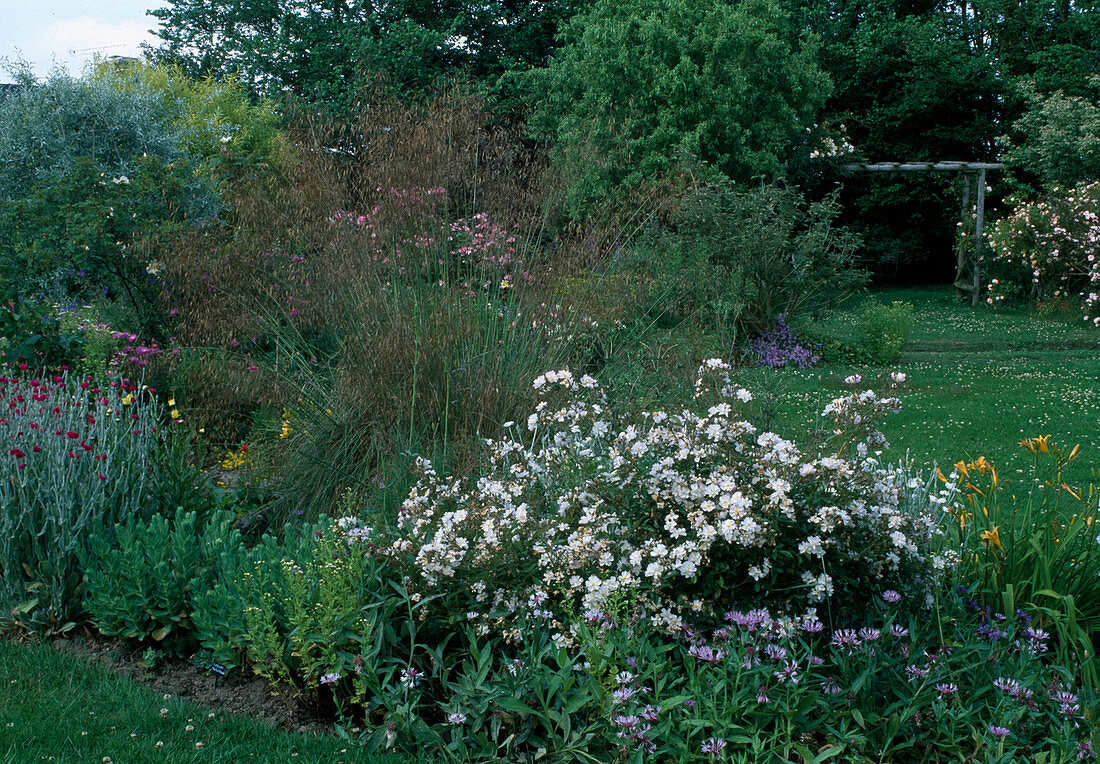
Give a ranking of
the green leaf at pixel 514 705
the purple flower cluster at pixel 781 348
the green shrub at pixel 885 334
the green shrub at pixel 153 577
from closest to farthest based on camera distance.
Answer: the green leaf at pixel 514 705
the green shrub at pixel 153 577
the purple flower cluster at pixel 781 348
the green shrub at pixel 885 334

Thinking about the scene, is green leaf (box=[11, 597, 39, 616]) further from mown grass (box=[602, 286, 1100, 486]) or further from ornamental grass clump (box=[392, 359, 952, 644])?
mown grass (box=[602, 286, 1100, 486])

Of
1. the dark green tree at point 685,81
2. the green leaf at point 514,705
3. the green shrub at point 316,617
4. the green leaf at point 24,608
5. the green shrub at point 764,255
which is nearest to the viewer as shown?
the green leaf at point 514,705

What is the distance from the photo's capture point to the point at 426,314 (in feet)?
13.2

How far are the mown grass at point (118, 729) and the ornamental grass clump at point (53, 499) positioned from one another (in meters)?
0.34

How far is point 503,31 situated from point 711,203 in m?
11.5

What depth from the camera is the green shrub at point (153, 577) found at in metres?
2.73

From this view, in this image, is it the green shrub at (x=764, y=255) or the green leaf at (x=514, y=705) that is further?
the green shrub at (x=764, y=255)

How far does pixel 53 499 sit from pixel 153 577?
0.64 meters

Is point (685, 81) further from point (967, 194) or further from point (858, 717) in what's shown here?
point (858, 717)

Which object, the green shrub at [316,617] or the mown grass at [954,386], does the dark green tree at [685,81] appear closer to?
the mown grass at [954,386]

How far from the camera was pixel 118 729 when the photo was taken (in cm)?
236

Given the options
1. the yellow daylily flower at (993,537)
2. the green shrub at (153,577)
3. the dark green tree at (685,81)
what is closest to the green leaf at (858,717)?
the yellow daylily flower at (993,537)

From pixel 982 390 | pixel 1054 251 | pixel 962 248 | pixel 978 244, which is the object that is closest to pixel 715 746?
pixel 982 390

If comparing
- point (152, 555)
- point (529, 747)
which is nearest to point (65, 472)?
point (152, 555)
